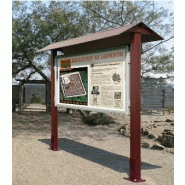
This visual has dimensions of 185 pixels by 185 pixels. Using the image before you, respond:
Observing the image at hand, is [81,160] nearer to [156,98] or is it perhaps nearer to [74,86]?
[74,86]

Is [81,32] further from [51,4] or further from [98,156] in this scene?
[98,156]

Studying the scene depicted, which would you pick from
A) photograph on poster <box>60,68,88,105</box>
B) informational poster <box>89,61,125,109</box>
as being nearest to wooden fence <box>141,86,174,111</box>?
photograph on poster <box>60,68,88,105</box>

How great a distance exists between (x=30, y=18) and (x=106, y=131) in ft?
24.9

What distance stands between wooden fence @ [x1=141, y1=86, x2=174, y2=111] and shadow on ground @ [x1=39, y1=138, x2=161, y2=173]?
10761mm

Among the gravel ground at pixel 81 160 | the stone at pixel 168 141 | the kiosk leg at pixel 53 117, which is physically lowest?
the gravel ground at pixel 81 160

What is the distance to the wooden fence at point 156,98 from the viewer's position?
20.3 meters

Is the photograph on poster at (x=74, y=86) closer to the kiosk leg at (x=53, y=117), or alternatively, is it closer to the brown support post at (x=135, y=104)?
the kiosk leg at (x=53, y=117)

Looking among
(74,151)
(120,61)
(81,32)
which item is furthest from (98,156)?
(81,32)

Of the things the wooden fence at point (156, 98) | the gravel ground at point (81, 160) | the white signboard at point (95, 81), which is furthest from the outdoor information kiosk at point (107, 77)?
the wooden fence at point (156, 98)

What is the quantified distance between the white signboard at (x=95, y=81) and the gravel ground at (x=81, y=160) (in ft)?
4.32

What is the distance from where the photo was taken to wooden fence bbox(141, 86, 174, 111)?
20.3 meters

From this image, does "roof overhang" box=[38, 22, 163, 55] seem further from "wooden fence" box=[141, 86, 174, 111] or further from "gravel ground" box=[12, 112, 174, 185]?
"wooden fence" box=[141, 86, 174, 111]

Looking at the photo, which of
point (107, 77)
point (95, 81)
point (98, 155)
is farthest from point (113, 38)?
point (98, 155)

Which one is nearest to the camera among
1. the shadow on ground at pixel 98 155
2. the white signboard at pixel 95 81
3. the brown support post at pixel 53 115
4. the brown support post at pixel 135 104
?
the brown support post at pixel 135 104
